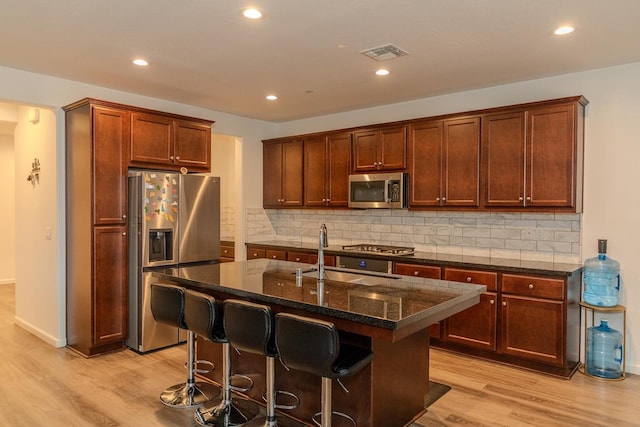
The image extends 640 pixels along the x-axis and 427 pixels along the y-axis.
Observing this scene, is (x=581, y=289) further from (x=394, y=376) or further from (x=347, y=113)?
(x=347, y=113)

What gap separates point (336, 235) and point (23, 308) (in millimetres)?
3852

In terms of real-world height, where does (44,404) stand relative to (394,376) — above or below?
below

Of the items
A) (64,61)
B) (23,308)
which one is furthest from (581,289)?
(23,308)

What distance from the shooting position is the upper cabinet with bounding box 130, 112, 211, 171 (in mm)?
4352

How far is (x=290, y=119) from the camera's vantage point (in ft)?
20.7

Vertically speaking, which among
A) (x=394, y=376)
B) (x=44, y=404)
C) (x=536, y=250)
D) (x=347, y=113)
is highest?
(x=347, y=113)

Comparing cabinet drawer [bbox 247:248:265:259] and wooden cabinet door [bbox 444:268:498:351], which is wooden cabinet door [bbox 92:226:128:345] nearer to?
cabinet drawer [bbox 247:248:265:259]

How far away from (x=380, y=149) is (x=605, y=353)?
9.57 ft

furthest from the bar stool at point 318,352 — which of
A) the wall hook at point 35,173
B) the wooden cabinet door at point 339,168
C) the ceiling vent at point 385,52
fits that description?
the wall hook at point 35,173

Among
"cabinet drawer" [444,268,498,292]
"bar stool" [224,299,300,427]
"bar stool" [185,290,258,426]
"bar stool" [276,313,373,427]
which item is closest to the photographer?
"bar stool" [276,313,373,427]

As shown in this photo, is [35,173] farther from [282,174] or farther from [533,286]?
[533,286]

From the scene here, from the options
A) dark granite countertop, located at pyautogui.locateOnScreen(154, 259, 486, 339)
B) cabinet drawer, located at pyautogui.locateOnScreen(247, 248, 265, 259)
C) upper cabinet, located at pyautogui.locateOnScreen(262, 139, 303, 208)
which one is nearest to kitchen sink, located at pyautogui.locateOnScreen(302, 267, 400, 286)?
dark granite countertop, located at pyautogui.locateOnScreen(154, 259, 486, 339)

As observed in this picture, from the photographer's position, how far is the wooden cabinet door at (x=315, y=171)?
18.5ft

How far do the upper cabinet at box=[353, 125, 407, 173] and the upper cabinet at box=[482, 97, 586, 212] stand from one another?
93cm
